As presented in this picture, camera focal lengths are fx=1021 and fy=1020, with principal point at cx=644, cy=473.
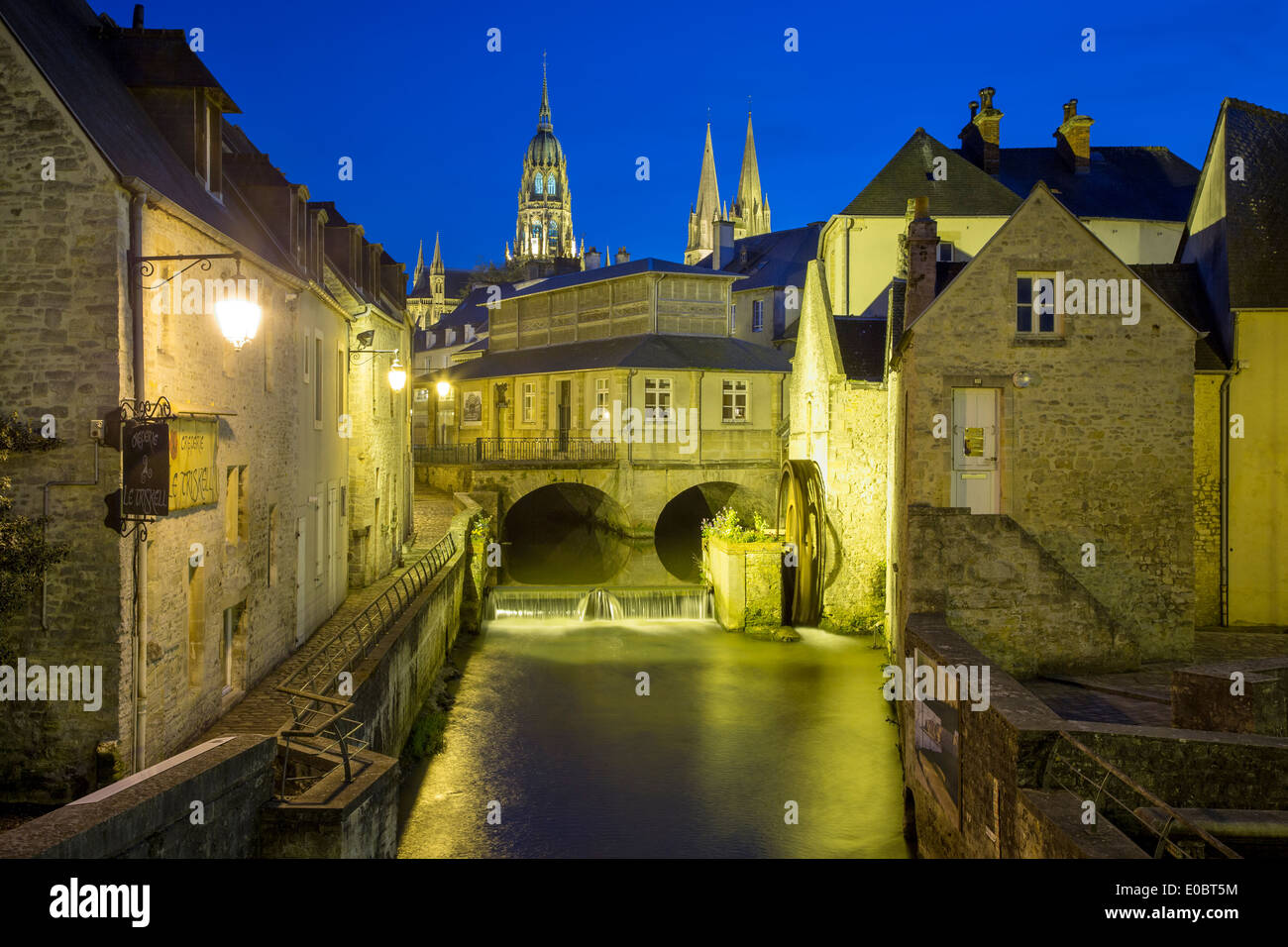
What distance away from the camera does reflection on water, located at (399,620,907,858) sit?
11.9 m

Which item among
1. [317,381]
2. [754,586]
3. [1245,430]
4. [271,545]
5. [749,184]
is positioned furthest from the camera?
[749,184]

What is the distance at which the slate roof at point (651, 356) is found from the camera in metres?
34.9

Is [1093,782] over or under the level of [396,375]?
under

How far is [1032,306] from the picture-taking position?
1441cm

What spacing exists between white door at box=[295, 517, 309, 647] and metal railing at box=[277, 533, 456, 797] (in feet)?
1.51

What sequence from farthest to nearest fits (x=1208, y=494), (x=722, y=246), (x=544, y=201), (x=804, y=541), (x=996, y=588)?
(x=544, y=201)
(x=722, y=246)
(x=804, y=541)
(x=1208, y=494)
(x=996, y=588)

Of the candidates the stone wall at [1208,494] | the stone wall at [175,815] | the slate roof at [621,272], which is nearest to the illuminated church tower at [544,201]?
the slate roof at [621,272]

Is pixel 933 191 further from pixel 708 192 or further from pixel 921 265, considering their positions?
pixel 708 192

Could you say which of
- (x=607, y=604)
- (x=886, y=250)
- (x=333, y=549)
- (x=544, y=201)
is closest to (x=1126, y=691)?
(x=333, y=549)

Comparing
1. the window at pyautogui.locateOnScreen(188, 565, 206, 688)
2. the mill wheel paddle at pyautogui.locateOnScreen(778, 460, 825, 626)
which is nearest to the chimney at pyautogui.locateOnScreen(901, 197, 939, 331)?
the mill wheel paddle at pyautogui.locateOnScreen(778, 460, 825, 626)

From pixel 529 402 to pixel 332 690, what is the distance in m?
29.6

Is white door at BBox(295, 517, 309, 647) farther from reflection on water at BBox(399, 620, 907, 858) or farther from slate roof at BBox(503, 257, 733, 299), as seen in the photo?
slate roof at BBox(503, 257, 733, 299)

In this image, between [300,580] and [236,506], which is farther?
[300,580]

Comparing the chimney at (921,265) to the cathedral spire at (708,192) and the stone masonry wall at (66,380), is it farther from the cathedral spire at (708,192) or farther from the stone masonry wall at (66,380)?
the cathedral spire at (708,192)
